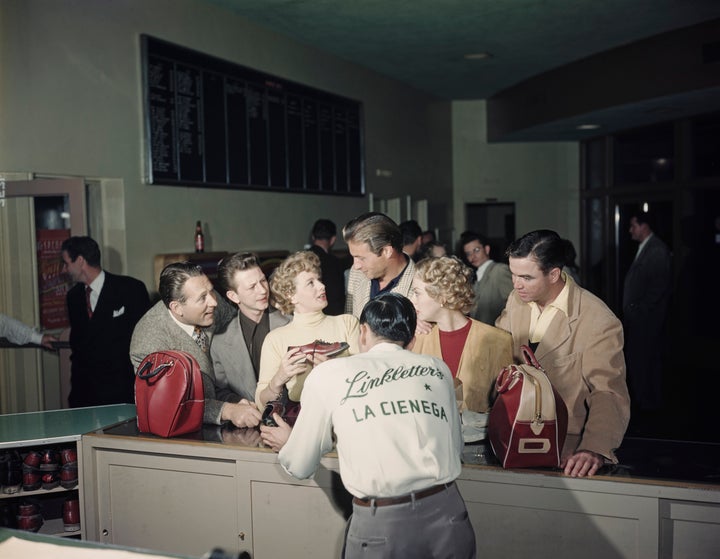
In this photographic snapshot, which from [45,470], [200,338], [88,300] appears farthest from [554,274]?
[88,300]

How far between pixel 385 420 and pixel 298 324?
3.60ft

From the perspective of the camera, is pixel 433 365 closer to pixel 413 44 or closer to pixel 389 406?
pixel 389 406

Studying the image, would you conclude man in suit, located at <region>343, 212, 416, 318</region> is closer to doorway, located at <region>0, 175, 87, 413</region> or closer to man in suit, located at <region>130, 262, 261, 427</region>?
man in suit, located at <region>130, 262, 261, 427</region>

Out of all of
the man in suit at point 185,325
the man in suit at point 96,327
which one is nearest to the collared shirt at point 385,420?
the man in suit at point 185,325

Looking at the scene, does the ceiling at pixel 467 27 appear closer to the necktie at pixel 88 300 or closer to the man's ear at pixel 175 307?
the necktie at pixel 88 300

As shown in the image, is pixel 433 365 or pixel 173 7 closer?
pixel 433 365

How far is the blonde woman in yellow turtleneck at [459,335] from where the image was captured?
9.20 feet

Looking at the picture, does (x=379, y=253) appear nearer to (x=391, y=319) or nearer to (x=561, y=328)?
(x=561, y=328)

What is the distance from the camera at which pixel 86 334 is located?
419cm

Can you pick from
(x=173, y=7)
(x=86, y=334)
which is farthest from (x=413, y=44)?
(x=86, y=334)

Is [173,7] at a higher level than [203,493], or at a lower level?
higher

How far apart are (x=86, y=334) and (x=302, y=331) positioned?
6.02 ft

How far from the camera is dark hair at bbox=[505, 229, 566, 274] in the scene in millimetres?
2725

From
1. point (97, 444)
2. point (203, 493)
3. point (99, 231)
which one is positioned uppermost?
point (99, 231)
